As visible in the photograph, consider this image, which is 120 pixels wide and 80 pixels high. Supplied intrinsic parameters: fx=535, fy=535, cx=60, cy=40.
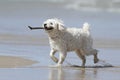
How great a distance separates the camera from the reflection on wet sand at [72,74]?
9.05 metres

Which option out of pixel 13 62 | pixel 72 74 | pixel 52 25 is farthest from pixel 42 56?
pixel 72 74

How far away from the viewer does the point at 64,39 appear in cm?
1102

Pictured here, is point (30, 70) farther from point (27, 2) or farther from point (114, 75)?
point (27, 2)

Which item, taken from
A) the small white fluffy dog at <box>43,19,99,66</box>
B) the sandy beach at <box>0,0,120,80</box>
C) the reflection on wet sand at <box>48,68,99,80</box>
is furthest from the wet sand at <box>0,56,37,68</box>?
the reflection on wet sand at <box>48,68,99,80</box>

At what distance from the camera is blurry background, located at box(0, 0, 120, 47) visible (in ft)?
57.1

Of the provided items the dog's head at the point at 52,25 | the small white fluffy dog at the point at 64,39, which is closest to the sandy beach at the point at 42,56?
the small white fluffy dog at the point at 64,39

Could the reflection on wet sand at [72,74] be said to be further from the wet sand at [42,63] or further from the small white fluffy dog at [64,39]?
the small white fluffy dog at [64,39]

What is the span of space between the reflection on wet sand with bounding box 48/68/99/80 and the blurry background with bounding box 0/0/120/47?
17.7ft

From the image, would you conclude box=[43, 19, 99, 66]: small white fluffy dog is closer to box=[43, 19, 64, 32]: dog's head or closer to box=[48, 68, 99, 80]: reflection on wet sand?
box=[43, 19, 64, 32]: dog's head

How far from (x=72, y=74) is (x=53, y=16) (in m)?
16.1

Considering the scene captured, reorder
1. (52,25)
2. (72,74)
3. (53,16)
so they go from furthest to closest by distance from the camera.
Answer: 1. (53,16)
2. (52,25)
3. (72,74)

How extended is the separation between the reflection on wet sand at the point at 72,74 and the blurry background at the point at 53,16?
5.38 metres

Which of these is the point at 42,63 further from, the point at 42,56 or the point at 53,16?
the point at 53,16

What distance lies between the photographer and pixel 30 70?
9891 millimetres
